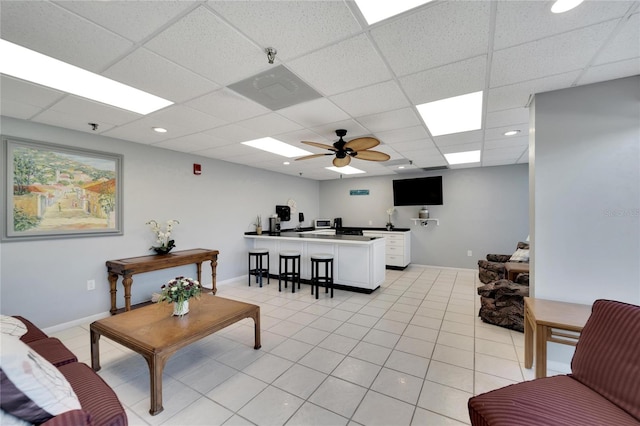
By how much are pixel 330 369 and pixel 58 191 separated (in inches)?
153

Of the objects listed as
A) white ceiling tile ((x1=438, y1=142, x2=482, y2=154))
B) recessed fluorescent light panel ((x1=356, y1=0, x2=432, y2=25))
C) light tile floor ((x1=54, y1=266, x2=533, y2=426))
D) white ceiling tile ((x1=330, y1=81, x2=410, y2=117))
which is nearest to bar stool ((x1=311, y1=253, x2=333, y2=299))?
light tile floor ((x1=54, y1=266, x2=533, y2=426))

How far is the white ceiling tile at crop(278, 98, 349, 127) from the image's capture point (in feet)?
8.40

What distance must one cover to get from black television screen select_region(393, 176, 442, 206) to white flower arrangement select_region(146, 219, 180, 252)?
5.45 meters

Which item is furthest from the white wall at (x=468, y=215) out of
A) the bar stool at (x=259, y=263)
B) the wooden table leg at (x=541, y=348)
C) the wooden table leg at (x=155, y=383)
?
the wooden table leg at (x=155, y=383)

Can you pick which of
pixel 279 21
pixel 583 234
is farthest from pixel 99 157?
pixel 583 234

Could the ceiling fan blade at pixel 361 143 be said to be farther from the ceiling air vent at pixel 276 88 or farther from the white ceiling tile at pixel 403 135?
the ceiling air vent at pixel 276 88

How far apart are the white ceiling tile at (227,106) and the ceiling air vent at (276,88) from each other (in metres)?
0.11

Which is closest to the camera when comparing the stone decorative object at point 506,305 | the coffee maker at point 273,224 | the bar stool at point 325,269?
the stone decorative object at point 506,305

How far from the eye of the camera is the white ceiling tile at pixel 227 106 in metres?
2.40

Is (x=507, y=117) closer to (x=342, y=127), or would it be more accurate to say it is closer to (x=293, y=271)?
(x=342, y=127)

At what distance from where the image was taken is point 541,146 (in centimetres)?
234

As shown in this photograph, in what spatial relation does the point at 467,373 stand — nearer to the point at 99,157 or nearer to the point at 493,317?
the point at 493,317

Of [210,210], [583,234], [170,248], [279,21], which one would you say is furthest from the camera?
[210,210]

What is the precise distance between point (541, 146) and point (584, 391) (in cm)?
196
